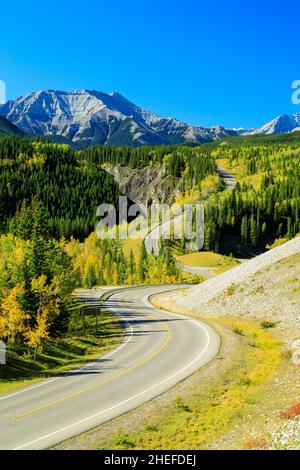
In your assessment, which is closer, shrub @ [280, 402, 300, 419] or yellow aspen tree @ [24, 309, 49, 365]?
shrub @ [280, 402, 300, 419]

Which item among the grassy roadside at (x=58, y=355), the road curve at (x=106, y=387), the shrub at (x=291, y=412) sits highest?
the shrub at (x=291, y=412)

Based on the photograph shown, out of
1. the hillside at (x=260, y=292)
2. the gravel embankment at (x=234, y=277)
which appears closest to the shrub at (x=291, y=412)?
the hillside at (x=260, y=292)

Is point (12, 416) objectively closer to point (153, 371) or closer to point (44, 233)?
point (153, 371)

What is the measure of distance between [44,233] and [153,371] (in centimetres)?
4858

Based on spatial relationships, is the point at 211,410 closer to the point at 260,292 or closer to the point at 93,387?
the point at 93,387

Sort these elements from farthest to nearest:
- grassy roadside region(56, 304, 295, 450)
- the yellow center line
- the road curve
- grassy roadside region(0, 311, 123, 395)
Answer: grassy roadside region(0, 311, 123, 395) < the yellow center line < the road curve < grassy roadside region(56, 304, 295, 450)

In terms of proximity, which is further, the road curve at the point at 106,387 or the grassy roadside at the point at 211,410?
the road curve at the point at 106,387

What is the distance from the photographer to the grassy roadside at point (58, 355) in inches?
1258

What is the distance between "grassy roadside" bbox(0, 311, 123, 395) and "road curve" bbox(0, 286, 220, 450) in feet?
Answer: 5.69

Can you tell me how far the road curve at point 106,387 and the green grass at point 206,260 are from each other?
93122 millimetres

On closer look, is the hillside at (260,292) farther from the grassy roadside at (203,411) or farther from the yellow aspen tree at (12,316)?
the yellow aspen tree at (12,316)

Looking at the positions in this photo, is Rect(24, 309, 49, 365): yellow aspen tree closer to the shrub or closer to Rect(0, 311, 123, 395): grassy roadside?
Rect(0, 311, 123, 395): grassy roadside

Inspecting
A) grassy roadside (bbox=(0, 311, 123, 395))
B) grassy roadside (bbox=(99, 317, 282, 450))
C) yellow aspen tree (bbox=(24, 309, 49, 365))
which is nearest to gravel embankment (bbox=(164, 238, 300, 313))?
grassy roadside (bbox=(0, 311, 123, 395))

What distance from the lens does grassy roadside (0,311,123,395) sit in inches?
1258
